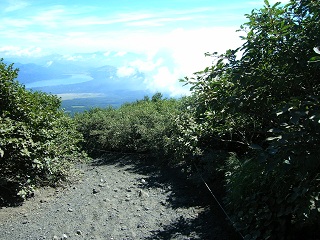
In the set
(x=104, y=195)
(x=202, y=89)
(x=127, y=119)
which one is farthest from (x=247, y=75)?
(x=127, y=119)

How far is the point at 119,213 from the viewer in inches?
222

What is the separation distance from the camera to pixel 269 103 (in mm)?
2762

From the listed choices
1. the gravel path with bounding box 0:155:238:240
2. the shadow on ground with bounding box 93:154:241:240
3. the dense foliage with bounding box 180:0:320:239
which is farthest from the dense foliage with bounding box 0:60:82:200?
the dense foliage with bounding box 180:0:320:239

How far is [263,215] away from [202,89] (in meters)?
1.62

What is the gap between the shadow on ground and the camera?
4.62m

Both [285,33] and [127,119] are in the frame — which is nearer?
[285,33]

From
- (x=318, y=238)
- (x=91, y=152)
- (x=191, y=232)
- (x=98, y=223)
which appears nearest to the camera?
(x=318, y=238)

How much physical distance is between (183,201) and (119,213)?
1.36 metres

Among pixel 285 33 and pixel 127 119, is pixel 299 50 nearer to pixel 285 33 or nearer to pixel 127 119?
pixel 285 33

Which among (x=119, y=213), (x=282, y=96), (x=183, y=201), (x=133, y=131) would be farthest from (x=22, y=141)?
(x=133, y=131)

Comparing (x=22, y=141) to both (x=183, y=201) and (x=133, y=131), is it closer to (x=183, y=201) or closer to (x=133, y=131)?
(x=183, y=201)

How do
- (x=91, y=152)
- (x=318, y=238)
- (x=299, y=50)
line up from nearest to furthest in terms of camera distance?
(x=299, y=50), (x=318, y=238), (x=91, y=152)

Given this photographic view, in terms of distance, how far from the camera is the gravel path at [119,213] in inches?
187

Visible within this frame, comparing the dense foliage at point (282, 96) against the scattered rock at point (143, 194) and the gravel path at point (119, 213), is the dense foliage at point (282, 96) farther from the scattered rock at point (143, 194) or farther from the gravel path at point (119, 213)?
the scattered rock at point (143, 194)
